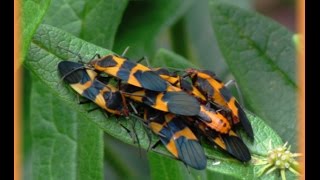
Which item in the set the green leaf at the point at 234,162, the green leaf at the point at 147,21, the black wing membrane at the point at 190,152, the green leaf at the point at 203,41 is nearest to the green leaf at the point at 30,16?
the black wing membrane at the point at 190,152

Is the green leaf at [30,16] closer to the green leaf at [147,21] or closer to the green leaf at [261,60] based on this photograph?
the green leaf at [261,60]

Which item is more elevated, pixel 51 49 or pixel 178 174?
pixel 51 49

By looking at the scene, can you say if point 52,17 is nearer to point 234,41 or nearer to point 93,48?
point 93,48

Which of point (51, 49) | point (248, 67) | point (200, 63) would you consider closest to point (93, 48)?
point (51, 49)

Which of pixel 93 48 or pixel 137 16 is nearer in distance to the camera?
pixel 93 48

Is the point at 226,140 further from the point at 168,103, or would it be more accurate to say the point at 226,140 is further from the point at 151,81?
the point at 151,81

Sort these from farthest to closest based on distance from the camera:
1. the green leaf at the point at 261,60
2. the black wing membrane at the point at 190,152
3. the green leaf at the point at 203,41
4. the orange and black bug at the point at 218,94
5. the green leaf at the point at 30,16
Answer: the green leaf at the point at 203,41, the green leaf at the point at 261,60, the orange and black bug at the point at 218,94, the black wing membrane at the point at 190,152, the green leaf at the point at 30,16
